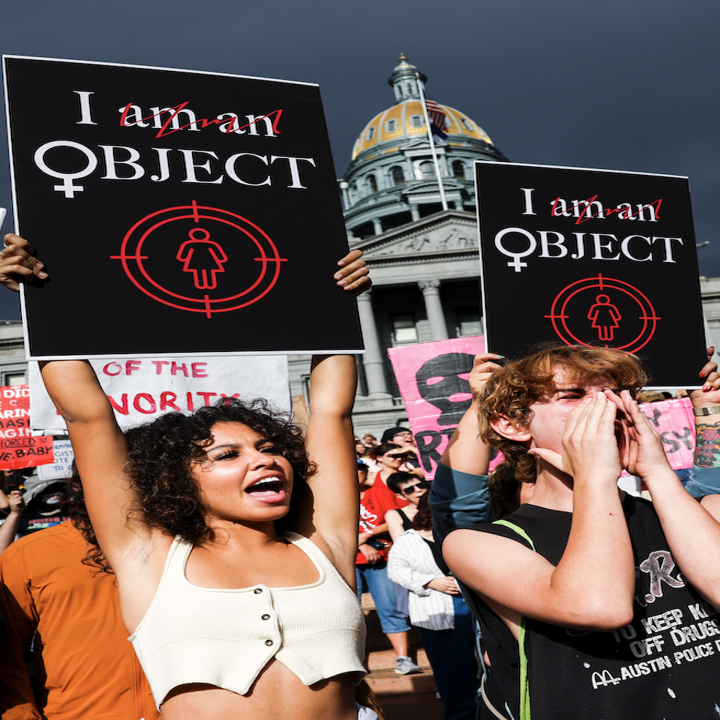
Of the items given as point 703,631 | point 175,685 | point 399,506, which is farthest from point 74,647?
point 399,506

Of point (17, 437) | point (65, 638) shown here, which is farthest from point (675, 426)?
point (17, 437)

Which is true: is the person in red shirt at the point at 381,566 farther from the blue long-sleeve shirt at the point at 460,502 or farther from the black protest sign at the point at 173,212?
the black protest sign at the point at 173,212

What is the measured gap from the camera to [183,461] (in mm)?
2213

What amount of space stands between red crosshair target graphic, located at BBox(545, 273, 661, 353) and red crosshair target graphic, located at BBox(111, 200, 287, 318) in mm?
1488

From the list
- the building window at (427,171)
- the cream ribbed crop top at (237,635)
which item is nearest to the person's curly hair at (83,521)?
the cream ribbed crop top at (237,635)

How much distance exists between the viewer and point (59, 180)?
7.96ft

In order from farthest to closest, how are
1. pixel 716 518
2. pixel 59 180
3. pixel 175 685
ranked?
pixel 59 180, pixel 716 518, pixel 175 685

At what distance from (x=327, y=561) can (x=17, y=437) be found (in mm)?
8411

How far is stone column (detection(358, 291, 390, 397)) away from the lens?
37688 millimetres

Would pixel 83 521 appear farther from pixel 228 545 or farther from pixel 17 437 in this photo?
pixel 17 437

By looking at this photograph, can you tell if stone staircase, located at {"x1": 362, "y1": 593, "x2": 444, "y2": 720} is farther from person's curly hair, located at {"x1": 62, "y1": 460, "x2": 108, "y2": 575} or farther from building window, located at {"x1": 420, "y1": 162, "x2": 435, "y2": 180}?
building window, located at {"x1": 420, "y1": 162, "x2": 435, "y2": 180}

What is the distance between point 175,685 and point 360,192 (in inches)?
2907

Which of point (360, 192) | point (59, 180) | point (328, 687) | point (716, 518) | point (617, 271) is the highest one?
point (360, 192)

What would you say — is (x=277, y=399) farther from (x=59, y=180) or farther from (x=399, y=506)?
(x=59, y=180)
